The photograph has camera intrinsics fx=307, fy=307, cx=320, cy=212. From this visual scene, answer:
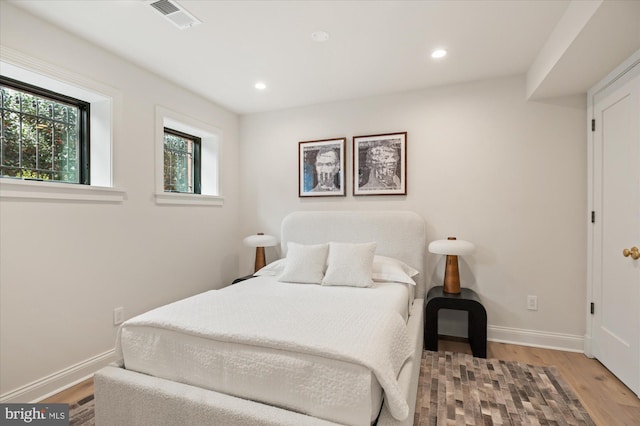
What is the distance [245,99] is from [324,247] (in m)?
1.95

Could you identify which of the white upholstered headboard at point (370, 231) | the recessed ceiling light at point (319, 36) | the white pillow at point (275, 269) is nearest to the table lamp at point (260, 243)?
the white upholstered headboard at point (370, 231)

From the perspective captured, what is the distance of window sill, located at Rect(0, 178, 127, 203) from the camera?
1893 mm

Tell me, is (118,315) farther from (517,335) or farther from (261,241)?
(517,335)

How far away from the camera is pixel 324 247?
9.50 ft

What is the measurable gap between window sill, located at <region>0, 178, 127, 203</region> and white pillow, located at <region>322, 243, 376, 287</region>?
186 cm

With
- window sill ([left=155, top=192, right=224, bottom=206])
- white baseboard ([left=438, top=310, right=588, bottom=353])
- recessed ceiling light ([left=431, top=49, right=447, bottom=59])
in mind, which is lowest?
white baseboard ([left=438, top=310, right=588, bottom=353])

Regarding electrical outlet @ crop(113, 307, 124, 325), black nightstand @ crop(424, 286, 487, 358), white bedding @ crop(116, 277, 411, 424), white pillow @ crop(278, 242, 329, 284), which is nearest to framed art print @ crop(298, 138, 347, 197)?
white pillow @ crop(278, 242, 329, 284)

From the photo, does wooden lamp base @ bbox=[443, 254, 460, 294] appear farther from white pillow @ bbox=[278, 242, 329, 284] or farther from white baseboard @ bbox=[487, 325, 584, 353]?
white pillow @ bbox=[278, 242, 329, 284]

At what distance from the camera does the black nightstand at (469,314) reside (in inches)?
100

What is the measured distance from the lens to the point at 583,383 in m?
2.19

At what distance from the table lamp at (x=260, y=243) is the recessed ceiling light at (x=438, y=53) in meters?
2.41

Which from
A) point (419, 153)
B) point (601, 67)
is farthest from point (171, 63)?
point (601, 67)

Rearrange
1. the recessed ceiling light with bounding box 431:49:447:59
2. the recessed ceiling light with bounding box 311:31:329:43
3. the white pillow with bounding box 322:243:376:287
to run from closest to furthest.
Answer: the recessed ceiling light with bounding box 311:31:329:43
the recessed ceiling light with bounding box 431:49:447:59
the white pillow with bounding box 322:243:376:287

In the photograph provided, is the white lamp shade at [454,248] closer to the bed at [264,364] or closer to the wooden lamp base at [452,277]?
the wooden lamp base at [452,277]
